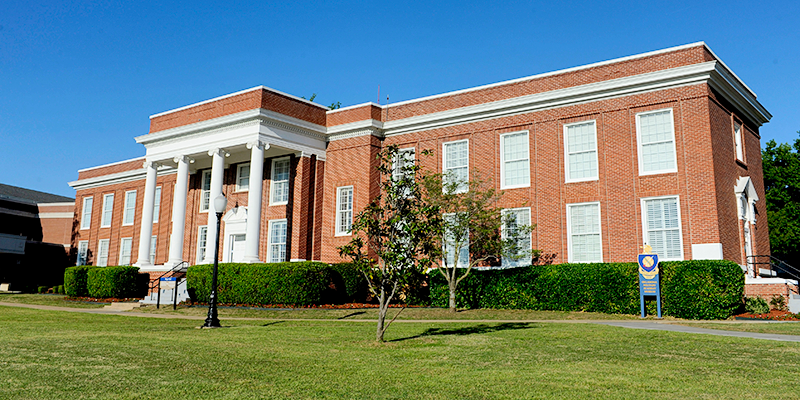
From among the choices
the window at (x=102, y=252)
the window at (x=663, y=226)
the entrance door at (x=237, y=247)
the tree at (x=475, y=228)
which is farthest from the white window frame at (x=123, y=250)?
the window at (x=663, y=226)

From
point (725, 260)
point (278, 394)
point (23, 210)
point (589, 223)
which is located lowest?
point (278, 394)

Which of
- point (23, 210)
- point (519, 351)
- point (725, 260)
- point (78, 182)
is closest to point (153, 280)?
point (78, 182)

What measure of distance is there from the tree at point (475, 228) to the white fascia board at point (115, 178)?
21294mm

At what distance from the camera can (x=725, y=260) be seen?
19297mm

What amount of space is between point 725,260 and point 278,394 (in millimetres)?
17244

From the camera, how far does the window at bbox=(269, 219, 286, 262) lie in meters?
29.4

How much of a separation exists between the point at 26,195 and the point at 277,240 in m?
37.0

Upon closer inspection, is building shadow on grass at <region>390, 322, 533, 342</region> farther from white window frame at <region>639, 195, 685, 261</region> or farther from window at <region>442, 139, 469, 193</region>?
window at <region>442, 139, 469, 193</region>

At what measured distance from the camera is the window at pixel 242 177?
31.7m

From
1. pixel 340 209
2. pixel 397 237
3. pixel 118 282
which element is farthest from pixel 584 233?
pixel 118 282

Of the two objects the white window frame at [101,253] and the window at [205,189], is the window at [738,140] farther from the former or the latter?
the white window frame at [101,253]

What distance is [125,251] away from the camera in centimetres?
4003

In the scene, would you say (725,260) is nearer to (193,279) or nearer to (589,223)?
(589,223)

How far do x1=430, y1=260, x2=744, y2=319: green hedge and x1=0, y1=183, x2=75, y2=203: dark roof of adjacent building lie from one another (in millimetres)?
42703
